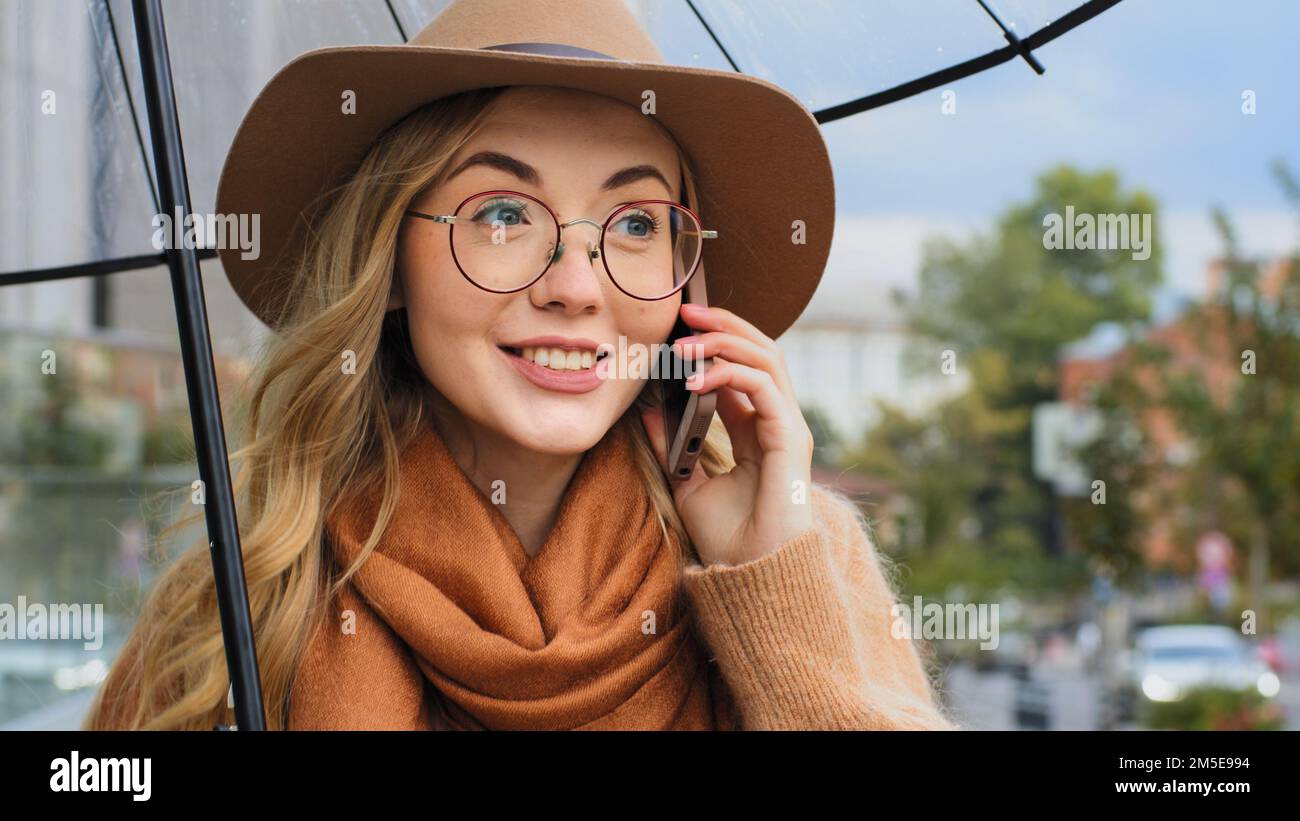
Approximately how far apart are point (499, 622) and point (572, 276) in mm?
482

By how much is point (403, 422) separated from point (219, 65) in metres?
0.89

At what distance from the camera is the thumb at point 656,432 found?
83.4 inches

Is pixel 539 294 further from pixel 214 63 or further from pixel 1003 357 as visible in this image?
pixel 1003 357

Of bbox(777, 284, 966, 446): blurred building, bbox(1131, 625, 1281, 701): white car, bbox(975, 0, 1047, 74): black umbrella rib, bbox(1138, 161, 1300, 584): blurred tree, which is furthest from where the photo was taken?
bbox(777, 284, 966, 446): blurred building

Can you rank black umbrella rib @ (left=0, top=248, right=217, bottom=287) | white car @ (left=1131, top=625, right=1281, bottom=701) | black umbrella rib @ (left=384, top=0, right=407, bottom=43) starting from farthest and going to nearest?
white car @ (left=1131, top=625, right=1281, bottom=701), black umbrella rib @ (left=0, top=248, right=217, bottom=287), black umbrella rib @ (left=384, top=0, right=407, bottom=43)

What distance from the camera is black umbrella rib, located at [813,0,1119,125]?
2.06 meters

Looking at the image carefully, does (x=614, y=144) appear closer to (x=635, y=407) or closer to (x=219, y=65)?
(x=635, y=407)

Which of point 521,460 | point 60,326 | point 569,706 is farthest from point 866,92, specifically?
point 60,326

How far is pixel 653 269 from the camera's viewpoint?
191 cm

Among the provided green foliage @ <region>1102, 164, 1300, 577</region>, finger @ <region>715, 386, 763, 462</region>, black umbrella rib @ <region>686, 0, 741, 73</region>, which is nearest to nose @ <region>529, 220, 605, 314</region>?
finger @ <region>715, 386, 763, 462</region>

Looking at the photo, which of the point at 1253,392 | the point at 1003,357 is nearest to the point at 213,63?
the point at 1253,392

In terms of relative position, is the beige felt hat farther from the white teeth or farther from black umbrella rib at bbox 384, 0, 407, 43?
black umbrella rib at bbox 384, 0, 407, 43

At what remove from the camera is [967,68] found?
2.22 meters
